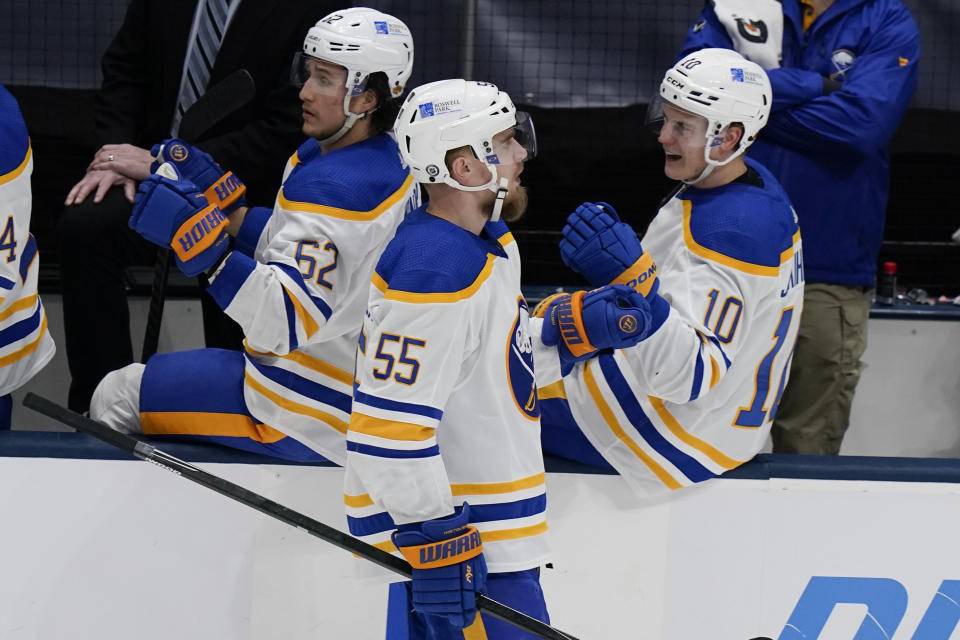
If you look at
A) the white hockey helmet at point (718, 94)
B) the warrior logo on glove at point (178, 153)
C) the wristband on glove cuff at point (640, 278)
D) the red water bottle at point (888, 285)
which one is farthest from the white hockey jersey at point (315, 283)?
the red water bottle at point (888, 285)

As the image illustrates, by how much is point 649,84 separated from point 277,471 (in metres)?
1.91

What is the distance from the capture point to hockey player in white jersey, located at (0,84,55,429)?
7.65 feet

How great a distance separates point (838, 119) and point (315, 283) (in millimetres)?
1437

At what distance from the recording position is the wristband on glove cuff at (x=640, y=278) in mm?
2211

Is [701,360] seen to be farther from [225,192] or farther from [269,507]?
[225,192]

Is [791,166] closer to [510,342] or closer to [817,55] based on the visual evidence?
[817,55]

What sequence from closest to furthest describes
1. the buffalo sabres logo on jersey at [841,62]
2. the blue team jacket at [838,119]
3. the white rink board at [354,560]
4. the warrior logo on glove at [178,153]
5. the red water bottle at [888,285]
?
the white rink board at [354,560]
the warrior logo on glove at [178,153]
the blue team jacket at [838,119]
the buffalo sabres logo on jersey at [841,62]
the red water bottle at [888,285]

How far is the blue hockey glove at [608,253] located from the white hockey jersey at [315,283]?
358 millimetres

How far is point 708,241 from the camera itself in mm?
2297

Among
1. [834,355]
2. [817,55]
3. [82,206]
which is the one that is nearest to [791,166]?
[817,55]

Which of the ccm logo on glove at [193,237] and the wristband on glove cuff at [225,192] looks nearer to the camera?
the ccm logo on glove at [193,237]

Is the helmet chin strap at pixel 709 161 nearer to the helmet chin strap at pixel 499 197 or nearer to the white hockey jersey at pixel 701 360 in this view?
the white hockey jersey at pixel 701 360

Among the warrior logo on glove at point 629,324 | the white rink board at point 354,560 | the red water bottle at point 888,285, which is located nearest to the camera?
the warrior logo on glove at point 629,324

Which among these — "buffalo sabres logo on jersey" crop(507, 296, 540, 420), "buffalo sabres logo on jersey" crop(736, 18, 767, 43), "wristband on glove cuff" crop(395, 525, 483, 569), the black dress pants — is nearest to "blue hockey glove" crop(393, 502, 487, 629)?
"wristband on glove cuff" crop(395, 525, 483, 569)
